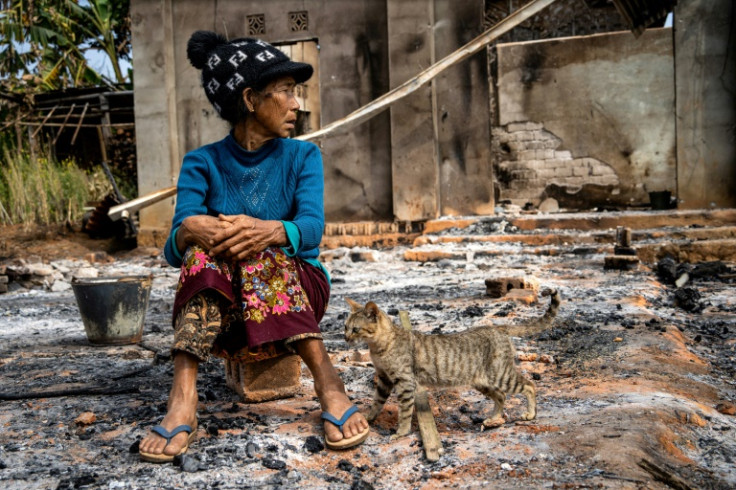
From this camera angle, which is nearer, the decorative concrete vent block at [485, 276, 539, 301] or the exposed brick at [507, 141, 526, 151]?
the decorative concrete vent block at [485, 276, 539, 301]

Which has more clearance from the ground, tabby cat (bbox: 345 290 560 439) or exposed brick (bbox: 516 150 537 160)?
exposed brick (bbox: 516 150 537 160)

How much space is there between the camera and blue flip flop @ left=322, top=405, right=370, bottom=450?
2.40 m

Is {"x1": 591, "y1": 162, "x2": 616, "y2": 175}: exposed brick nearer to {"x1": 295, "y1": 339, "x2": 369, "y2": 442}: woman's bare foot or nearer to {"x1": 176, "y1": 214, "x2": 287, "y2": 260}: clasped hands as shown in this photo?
{"x1": 295, "y1": 339, "x2": 369, "y2": 442}: woman's bare foot

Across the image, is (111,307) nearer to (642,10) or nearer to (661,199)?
(642,10)

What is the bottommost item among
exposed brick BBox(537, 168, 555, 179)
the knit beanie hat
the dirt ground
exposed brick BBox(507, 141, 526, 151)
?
the dirt ground

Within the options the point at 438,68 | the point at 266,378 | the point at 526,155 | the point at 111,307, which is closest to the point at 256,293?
the point at 266,378

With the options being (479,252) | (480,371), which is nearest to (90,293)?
(480,371)

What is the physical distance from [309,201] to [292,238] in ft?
0.79

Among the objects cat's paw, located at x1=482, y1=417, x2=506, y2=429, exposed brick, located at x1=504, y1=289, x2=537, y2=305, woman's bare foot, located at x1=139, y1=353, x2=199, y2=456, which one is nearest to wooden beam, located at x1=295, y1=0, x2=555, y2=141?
exposed brick, located at x1=504, y1=289, x2=537, y2=305

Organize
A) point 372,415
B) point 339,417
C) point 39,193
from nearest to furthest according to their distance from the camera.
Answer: point 339,417
point 372,415
point 39,193

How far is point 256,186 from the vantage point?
9.17 feet

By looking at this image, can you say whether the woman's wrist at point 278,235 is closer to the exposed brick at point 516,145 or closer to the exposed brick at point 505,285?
the exposed brick at point 505,285

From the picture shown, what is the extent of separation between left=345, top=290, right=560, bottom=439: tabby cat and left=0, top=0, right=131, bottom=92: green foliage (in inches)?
649

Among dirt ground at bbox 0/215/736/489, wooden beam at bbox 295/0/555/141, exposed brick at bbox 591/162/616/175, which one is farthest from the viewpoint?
exposed brick at bbox 591/162/616/175
